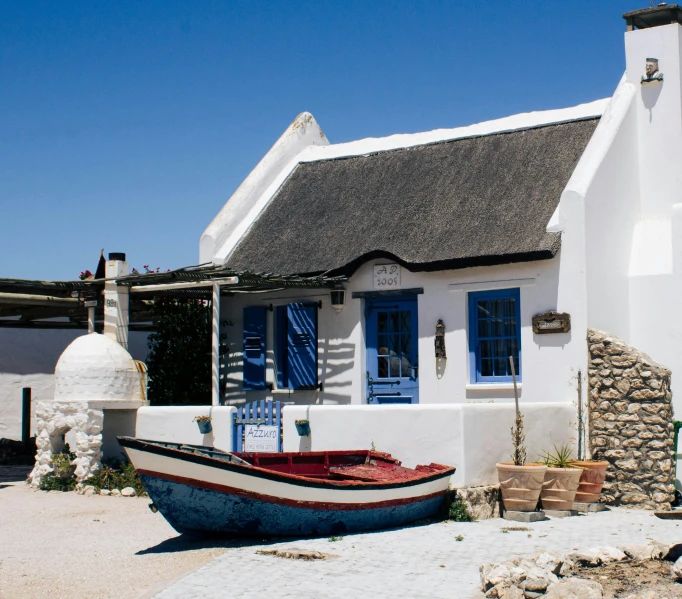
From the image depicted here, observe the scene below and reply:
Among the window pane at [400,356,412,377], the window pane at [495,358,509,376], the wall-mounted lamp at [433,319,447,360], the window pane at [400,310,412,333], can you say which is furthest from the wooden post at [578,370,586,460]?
the window pane at [400,310,412,333]

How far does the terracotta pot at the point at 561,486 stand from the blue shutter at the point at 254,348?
623cm

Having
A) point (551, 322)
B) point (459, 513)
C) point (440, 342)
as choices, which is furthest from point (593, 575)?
point (440, 342)

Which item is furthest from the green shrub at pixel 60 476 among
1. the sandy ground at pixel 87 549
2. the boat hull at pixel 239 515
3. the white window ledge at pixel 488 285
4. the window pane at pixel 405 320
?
the white window ledge at pixel 488 285

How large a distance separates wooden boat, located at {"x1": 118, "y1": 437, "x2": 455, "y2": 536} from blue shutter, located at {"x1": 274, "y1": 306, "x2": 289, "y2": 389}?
5.36 meters

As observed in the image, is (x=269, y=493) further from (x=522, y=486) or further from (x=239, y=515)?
(x=522, y=486)

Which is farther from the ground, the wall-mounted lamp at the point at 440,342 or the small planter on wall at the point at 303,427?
the wall-mounted lamp at the point at 440,342

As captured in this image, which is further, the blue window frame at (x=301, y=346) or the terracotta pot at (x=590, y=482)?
the blue window frame at (x=301, y=346)

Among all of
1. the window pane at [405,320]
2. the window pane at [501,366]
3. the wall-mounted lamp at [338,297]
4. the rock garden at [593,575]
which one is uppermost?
the wall-mounted lamp at [338,297]

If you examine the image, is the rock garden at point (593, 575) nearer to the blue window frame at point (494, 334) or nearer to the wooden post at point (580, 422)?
the wooden post at point (580, 422)

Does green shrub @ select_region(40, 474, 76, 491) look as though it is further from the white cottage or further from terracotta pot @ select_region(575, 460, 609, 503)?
terracotta pot @ select_region(575, 460, 609, 503)

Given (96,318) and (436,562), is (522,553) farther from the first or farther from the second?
(96,318)

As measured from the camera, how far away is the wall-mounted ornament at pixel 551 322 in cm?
1345

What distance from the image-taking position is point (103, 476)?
1388 cm

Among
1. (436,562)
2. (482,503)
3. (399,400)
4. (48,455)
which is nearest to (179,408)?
(48,455)
